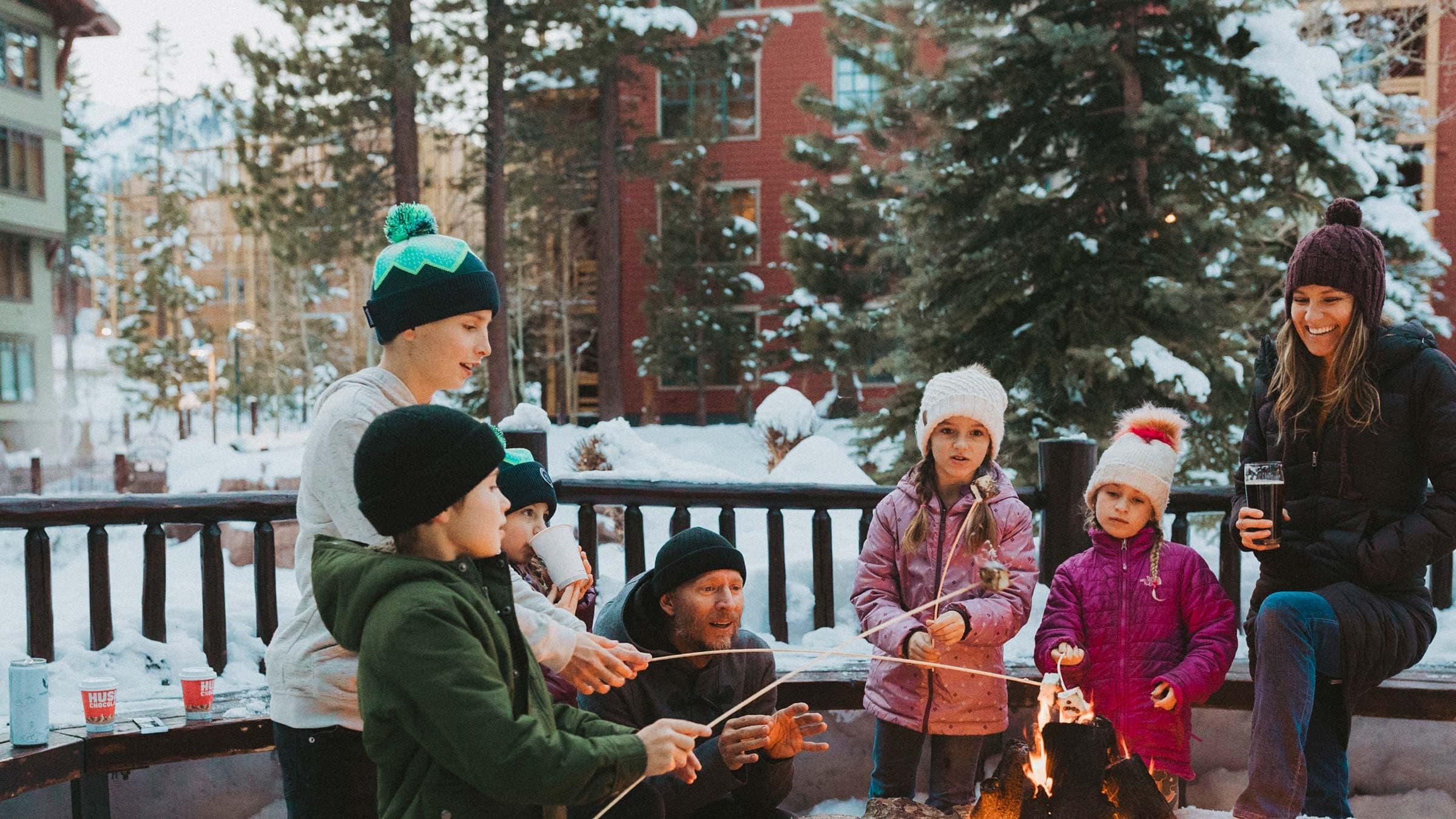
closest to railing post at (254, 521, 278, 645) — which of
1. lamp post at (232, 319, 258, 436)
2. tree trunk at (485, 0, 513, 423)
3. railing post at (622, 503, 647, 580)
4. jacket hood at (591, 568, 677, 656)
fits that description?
railing post at (622, 503, 647, 580)

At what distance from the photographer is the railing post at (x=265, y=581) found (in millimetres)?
4945

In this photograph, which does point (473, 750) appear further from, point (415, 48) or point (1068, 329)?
point (415, 48)

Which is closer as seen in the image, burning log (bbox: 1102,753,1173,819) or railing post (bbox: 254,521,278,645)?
burning log (bbox: 1102,753,1173,819)

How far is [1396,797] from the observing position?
4492 millimetres

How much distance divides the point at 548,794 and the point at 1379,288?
2768 millimetres

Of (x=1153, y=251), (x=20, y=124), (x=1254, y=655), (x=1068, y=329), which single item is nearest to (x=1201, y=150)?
(x=1153, y=251)

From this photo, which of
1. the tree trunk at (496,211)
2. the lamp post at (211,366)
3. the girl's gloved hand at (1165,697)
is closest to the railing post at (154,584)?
the girl's gloved hand at (1165,697)

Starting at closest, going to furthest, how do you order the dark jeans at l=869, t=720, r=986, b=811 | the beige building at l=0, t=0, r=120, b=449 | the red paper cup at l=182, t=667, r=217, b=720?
the dark jeans at l=869, t=720, r=986, b=811 < the red paper cup at l=182, t=667, r=217, b=720 < the beige building at l=0, t=0, r=120, b=449

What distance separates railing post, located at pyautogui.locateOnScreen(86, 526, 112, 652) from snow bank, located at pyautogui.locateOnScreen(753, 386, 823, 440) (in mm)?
6979

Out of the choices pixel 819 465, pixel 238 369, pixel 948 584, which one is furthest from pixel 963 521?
pixel 238 369

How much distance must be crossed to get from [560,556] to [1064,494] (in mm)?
2484

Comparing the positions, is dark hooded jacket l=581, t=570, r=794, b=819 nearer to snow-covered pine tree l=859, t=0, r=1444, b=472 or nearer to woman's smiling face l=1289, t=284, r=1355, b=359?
woman's smiling face l=1289, t=284, r=1355, b=359

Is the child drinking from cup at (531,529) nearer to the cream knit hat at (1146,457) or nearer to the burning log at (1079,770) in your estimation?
the burning log at (1079,770)

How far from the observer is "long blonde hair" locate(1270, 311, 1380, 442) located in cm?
334
